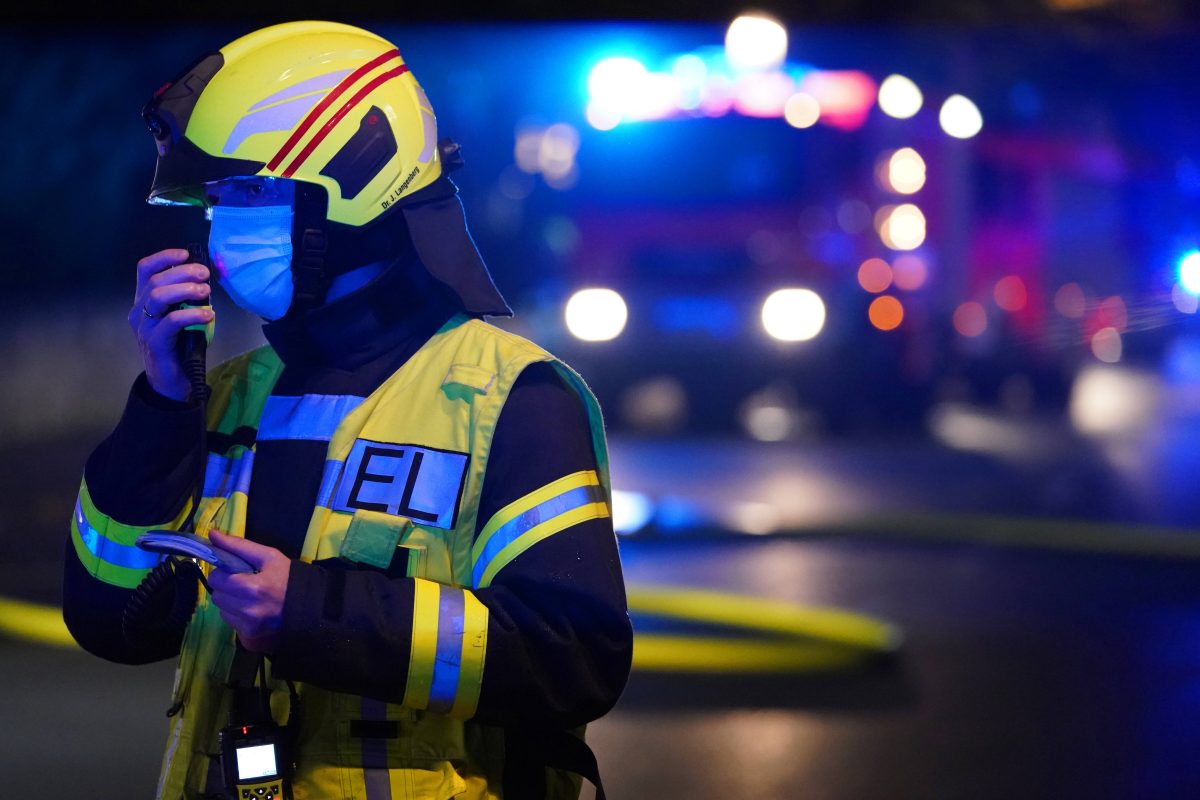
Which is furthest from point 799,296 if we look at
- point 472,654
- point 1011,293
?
point 472,654

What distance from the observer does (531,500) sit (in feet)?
6.41

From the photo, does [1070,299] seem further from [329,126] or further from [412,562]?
[412,562]

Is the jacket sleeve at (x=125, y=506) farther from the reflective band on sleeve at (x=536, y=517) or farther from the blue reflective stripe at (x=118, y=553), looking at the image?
the reflective band on sleeve at (x=536, y=517)

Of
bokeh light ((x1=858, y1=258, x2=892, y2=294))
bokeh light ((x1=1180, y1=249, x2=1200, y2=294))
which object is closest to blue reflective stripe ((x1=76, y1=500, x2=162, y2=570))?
bokeh light ((x1=1180, y1=249, x2=1200, y2=294))

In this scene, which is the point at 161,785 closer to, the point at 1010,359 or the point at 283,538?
the point at 283,538

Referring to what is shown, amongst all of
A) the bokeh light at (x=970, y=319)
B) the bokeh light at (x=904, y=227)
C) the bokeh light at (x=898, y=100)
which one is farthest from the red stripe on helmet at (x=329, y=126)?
the bokeh light at (x=970, y=319)

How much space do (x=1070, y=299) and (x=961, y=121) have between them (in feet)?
6.40

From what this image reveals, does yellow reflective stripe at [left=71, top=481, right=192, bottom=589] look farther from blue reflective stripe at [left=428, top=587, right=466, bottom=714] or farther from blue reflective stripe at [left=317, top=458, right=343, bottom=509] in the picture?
blue reflective stripe at [left=428, top=587, right=466, bottom=714]

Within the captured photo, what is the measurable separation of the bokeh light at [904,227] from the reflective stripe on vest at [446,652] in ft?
41.1

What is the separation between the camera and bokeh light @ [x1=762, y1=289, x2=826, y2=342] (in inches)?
552

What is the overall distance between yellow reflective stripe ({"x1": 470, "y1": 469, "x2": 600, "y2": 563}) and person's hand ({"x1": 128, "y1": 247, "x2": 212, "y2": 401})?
1.52 ft

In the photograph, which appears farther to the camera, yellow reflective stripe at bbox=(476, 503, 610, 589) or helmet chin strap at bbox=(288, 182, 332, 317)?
helmet chin strap at bbox=(288, 182, 332, 317)

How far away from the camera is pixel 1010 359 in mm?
16922

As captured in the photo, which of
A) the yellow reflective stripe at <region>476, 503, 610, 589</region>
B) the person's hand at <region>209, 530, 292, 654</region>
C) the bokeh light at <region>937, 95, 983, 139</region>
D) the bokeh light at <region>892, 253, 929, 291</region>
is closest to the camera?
the person's hand at <region>209, 530, 292, 654</region>
